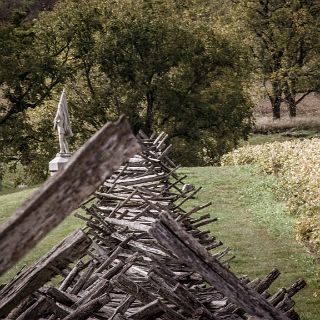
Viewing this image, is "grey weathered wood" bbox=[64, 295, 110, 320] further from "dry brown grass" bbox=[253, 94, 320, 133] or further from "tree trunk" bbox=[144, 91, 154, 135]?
"dry brown grass" bbox=[253, 94, 320, 133]

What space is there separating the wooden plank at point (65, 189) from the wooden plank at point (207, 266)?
1.52 m

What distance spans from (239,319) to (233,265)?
636cm

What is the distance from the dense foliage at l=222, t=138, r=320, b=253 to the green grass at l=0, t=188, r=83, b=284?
5447mm

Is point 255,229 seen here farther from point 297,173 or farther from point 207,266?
point 207,266

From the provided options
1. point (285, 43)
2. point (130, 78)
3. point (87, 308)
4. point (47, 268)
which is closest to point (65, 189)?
point (47, 268)

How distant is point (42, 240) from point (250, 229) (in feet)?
21.1

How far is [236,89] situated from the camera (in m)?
27.5

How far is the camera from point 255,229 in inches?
580

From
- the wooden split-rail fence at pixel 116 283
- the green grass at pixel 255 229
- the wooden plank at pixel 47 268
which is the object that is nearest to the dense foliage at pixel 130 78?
the green grass at pixel 255 229

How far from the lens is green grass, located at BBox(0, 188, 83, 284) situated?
12.5 metres

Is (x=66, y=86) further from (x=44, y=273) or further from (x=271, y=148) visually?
(x=44, y=273)

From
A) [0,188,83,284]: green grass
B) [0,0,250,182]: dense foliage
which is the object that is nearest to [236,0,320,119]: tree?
[0,0,250,182]: dense foliage

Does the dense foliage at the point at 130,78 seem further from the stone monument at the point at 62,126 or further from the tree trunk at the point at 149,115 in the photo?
the stone monument at the point at 62,126

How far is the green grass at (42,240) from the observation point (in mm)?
12521
